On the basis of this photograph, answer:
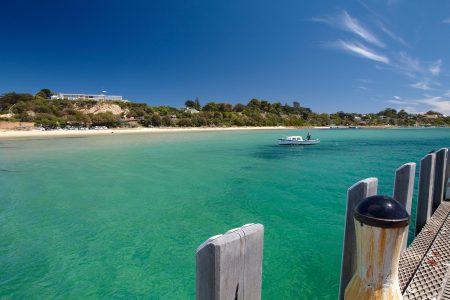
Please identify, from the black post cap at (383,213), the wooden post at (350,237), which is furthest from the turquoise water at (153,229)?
the black post cap at (383,213)

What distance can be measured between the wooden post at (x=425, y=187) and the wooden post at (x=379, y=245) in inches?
173

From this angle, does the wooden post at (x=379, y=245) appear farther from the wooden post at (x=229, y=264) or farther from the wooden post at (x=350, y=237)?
the wooden post at (x=350, y=237)

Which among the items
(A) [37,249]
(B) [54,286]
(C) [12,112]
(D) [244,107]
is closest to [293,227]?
(B) [54,286]

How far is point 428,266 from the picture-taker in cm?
365

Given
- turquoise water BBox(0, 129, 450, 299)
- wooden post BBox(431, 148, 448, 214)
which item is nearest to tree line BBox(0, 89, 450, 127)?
turquoise water BBox(0, 129, 450, 299)

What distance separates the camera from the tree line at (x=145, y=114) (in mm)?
84562

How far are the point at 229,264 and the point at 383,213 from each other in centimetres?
95

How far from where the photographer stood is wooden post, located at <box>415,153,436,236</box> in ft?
16.9

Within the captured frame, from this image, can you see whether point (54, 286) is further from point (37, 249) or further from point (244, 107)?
point (244, 107)

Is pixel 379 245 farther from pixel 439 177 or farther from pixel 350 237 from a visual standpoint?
pixel 439 177

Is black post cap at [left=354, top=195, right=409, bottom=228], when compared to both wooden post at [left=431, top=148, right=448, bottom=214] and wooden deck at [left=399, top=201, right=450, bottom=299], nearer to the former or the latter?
wooden deck at [left=399, top=201, right=450, bottom=299]

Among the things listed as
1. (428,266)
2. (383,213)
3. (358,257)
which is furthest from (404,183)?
(383,213)

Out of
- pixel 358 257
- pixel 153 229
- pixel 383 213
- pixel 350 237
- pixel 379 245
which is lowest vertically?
pixel 153 229

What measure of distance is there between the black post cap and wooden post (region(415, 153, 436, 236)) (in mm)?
4506
